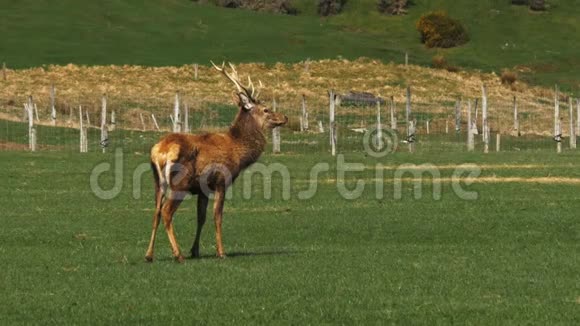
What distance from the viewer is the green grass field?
13.9 m

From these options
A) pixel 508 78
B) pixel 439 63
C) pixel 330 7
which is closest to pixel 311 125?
pixel 508 78

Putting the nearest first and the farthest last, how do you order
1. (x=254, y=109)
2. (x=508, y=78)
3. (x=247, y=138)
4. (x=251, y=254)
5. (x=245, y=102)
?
1. (x=251, y=254)
2. (x=247, y=138)
3. (x=245, y=102)
4. (x=254, y=109)
5. (x=508, y=78)

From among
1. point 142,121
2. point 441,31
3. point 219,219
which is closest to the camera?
point 219,219

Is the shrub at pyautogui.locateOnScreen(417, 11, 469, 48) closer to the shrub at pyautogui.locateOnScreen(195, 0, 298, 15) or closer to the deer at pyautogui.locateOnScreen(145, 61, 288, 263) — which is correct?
the shrub at pyautogui.locateOnScreen(195, 0, 298, 15)

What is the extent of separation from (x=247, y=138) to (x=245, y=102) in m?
0.62

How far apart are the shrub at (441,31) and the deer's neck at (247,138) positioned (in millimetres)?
87008

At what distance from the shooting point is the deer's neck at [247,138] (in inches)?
762

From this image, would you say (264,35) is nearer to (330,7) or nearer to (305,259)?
(330,7)

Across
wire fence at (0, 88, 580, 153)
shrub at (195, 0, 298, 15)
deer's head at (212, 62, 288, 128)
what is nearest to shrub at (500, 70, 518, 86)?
wire fence at (0, 88, 580, 153)

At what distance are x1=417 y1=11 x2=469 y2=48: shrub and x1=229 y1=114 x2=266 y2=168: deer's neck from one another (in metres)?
87.0

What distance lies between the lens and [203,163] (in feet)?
60.5

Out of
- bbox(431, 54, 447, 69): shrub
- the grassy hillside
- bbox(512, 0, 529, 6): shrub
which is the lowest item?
bbox(431, 54, 447, 69): shrub

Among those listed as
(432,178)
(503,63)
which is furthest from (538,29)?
(432,178)

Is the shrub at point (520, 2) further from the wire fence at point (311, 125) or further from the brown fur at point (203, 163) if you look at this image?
the brown fur at point (203, 163)
